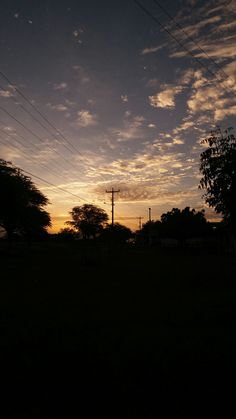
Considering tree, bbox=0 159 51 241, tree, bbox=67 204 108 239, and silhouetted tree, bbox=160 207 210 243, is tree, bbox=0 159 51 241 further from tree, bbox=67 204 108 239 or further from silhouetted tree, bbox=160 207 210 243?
tree, bbox=67 204 108 239

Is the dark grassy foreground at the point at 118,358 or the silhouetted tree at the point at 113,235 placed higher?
the silhouetted tree at the point at 113,235

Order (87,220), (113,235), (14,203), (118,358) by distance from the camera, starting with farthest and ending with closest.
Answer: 1. (87,220)
2. (113,235)
3. (14,203)
4. (118,358)

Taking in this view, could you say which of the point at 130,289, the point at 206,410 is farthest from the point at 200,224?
the point at 206,410

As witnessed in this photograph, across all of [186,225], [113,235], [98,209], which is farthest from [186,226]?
[98,209]

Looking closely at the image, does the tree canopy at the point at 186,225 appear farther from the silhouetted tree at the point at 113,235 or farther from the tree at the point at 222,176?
the tree at the point at 222,176

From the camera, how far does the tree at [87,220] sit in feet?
369

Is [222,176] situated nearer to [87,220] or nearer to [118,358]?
[118,358]

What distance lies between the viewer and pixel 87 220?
113m

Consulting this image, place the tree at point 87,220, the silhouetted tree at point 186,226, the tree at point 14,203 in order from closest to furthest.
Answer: the tree at point 14,203
the silhouetted tree at point 186,226
the tree at point 87,220

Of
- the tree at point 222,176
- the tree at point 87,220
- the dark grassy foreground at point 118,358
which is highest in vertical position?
the tree at point 87,220

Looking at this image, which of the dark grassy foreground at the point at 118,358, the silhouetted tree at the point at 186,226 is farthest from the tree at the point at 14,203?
the silhouetted tree at the point at 186,226

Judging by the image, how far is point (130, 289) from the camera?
1480 cm

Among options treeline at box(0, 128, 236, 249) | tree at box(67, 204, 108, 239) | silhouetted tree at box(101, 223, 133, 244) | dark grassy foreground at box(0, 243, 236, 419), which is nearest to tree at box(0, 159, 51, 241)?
treeline at box(0, 128, 236, 249)

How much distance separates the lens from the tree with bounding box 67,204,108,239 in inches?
4427
